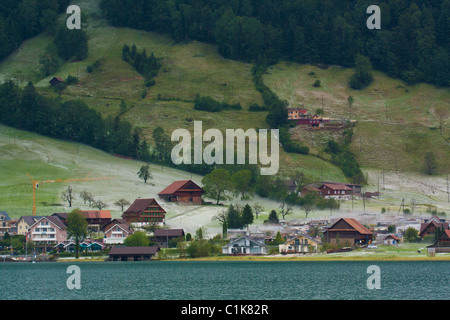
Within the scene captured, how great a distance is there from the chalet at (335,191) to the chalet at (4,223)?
6236cm

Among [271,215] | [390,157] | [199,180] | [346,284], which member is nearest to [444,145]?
[390,157]

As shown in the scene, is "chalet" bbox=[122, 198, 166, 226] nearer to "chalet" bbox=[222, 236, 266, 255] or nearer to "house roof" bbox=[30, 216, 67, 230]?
"house roof" bbox=[30, 216, 67, 230]

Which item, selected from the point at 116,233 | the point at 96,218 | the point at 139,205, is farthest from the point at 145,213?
the point at 116,233

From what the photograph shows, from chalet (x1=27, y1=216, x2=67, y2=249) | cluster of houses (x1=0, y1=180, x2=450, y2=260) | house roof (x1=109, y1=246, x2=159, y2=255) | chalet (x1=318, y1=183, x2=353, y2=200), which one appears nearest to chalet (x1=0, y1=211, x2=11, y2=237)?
cluster of houses (x1=0, y1=180, x2=450, y2=260)

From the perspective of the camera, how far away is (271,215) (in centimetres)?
13338

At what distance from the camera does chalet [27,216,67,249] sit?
12350 cm

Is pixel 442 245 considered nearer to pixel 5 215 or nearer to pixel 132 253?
pixel 132 253

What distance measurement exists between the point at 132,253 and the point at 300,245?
23722 mm

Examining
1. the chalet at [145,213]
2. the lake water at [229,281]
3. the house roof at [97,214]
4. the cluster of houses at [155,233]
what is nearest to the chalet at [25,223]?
the cluster of houses at [155,233]

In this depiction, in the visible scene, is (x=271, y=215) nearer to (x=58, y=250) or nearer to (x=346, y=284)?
(x=58, y=250)

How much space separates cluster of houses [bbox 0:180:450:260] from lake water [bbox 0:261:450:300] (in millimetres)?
6840

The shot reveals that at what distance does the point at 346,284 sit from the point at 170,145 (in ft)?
364

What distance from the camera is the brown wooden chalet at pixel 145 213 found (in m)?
134

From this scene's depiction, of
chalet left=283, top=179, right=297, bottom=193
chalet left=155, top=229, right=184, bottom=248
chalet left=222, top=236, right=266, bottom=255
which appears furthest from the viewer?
chalet left=283, top=179, right=297, bottom=193
